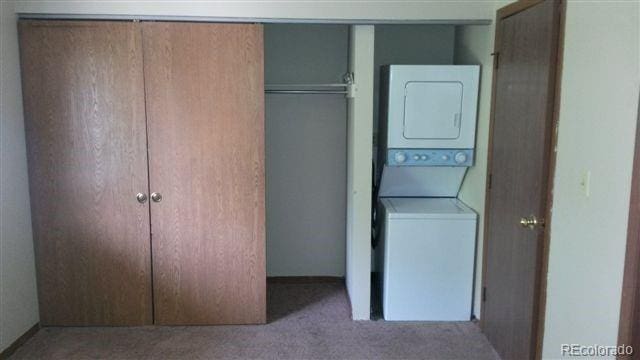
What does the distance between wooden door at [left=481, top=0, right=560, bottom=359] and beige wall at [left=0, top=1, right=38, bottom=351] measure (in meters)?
2.86

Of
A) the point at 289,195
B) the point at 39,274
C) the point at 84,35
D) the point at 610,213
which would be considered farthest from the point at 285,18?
the point at 39,274

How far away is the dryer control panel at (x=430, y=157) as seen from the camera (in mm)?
3338

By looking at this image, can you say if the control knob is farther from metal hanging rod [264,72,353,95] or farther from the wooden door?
metal hanging rod [264,72,353,95]

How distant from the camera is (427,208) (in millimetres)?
3393

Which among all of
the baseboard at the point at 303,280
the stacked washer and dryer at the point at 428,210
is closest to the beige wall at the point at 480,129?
the stacked washer and dryer at the point at 428,210

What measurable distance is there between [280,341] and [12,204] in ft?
5.94

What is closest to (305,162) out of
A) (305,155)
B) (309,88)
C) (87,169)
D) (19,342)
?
(305,155)

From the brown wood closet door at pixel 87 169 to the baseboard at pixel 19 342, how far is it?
90 millimetres

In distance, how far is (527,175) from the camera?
8.33 feet

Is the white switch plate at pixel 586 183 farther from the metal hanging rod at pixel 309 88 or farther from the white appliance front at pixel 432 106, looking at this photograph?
the metal hanging rod at pixel 309 88

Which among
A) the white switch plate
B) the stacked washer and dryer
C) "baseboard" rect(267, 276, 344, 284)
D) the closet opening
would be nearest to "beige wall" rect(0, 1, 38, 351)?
the closet opening

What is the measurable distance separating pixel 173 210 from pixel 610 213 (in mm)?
2404

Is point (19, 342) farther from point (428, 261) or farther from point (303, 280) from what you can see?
point (428, 261)

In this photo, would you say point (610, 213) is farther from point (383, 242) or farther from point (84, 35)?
point (84, 35)
